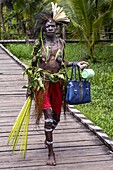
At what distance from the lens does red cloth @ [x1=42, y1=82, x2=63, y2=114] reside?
4.79 m

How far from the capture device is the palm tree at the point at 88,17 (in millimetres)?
11945

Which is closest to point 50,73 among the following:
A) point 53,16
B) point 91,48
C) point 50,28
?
point 50,28

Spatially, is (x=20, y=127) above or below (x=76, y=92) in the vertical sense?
below

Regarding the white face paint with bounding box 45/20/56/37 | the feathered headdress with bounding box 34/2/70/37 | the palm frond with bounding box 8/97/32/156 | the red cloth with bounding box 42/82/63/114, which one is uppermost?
the feathered headdress with bounding box 34/2/70/37

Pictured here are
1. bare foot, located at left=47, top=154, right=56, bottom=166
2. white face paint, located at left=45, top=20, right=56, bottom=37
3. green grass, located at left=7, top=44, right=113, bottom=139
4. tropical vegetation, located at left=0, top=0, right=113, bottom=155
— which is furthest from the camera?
tropical vegetation, located at left=0, top=0, right=113, bottom=155

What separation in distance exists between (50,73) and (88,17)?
7.53 metres

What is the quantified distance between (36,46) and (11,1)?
12688 millimetres

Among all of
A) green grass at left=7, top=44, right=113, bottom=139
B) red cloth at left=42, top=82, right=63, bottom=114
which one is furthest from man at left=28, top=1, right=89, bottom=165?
green grass at left=7, top=44, right=113, bottom=139

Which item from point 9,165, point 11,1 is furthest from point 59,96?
point 11,1

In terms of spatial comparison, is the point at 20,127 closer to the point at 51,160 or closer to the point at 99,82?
the point at 51,160

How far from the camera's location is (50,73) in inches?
Answer: 188

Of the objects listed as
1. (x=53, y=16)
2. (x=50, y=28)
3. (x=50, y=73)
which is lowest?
(x=50, y=73)

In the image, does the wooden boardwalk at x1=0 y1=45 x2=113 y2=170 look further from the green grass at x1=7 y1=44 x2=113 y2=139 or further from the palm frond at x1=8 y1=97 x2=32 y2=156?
the green grass at x1=7 y1=44 x2=113 y2=139

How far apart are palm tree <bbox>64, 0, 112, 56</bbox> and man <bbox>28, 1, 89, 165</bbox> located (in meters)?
7.17
